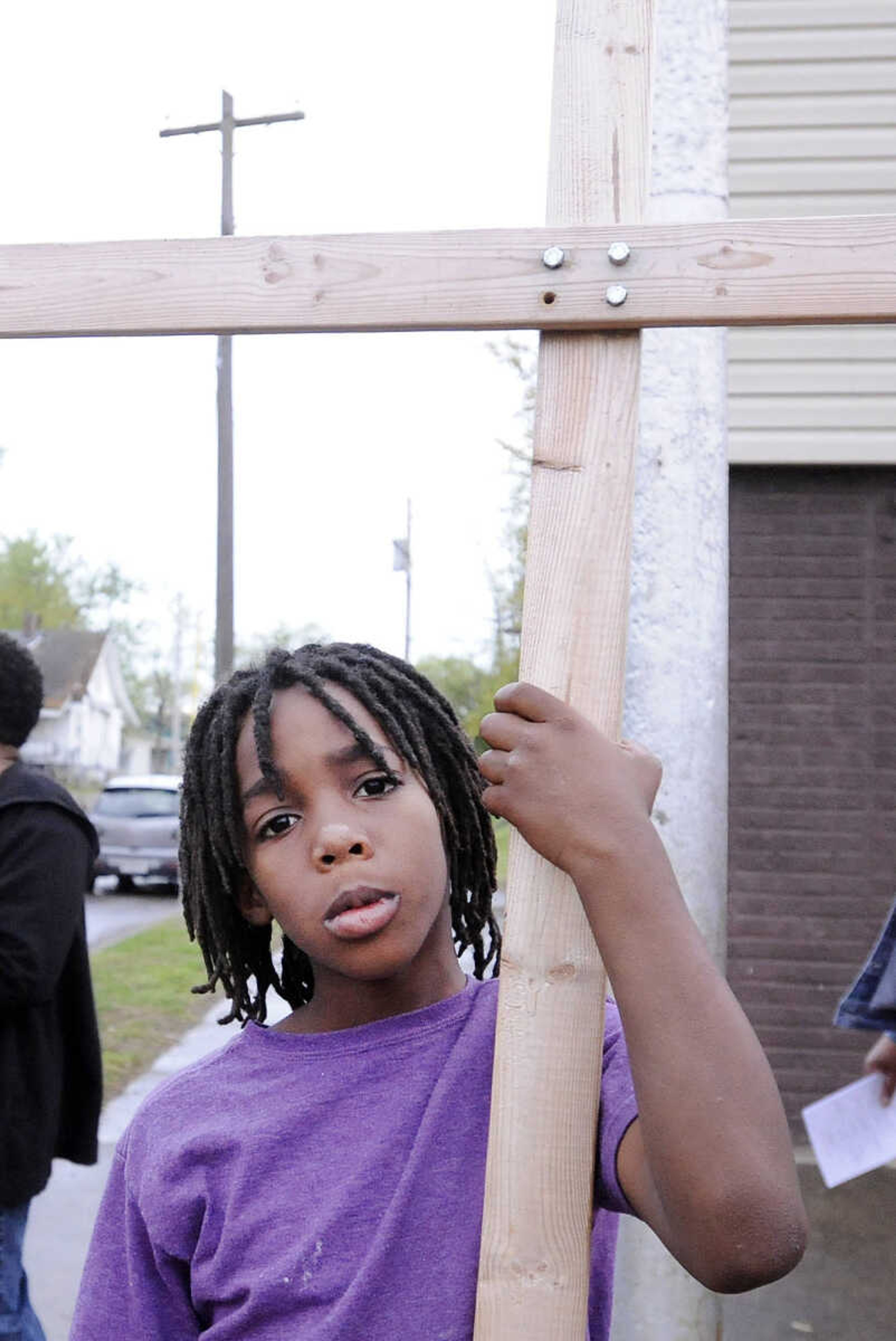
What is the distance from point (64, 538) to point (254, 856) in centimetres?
6032

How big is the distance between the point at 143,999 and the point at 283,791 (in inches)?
360

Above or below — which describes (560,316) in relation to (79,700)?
above

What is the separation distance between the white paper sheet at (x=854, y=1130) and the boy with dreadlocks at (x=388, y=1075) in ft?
2.23

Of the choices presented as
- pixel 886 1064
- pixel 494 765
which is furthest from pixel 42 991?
pixel 494 765

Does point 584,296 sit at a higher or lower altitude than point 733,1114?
higher

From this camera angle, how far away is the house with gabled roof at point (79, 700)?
59.0 m

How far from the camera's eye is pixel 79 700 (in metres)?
63.7

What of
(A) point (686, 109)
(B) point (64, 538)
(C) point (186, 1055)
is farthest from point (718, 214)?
(B) point (64, 538)

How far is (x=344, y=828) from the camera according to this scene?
1444 millimetres

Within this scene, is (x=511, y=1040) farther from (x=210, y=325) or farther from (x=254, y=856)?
(x=210, y=325)

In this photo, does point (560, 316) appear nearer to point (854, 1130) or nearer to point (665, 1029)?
point (665, 1029)

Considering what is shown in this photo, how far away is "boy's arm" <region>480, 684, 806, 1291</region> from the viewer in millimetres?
1155

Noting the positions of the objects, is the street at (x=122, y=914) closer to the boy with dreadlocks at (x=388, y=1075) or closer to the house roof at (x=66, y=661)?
the boy with dreadlocks at (x=388, y=1075)

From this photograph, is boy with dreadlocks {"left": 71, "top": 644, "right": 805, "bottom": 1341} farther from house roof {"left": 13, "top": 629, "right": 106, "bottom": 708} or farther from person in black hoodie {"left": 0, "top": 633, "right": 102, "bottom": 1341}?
house roof {"left": 13, "top": 629, "right": 106, "bottom": 708}
